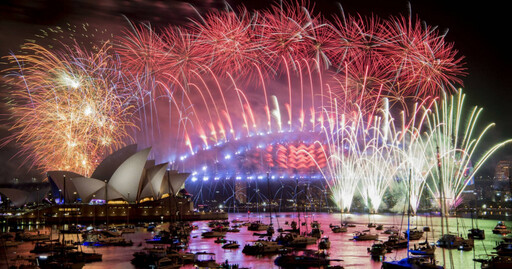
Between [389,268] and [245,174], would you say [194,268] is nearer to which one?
[389,268]

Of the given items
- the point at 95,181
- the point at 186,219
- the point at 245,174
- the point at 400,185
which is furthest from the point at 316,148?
the point at 95,181

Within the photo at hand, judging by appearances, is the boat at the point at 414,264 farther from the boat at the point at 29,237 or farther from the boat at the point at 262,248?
the boat at the point at 29,237

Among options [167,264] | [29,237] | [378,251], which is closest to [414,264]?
[378,251]

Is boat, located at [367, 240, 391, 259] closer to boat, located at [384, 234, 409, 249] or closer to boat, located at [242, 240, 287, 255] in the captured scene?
boat, located at [384, 234, 409, 249]

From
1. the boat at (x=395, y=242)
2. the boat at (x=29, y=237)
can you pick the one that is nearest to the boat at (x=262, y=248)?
the boat at (x=395, y=242)

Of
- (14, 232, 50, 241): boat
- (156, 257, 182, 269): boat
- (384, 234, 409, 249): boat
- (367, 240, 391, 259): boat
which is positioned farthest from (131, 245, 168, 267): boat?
(384, 234, 409, 249): boat

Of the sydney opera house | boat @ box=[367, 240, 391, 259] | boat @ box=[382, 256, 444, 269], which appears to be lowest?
boat @ box=[367, 240, 391, 259]

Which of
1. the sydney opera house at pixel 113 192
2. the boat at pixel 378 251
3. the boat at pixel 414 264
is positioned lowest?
the boat at pixel 378 251

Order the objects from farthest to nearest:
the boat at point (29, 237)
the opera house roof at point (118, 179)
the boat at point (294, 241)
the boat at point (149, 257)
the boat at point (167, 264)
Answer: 1. the opera house roof at point (118, 179)
2. the boat at point (29, 237)
3. the boat at point (294, 241)
4. the boat at point (149, 257)
5. the boat at point (167, 264)

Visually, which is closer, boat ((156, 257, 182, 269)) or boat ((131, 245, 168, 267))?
boat ((156, 257, 182, 269))
